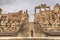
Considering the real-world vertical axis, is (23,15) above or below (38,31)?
above

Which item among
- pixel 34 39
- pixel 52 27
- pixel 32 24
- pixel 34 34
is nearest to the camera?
pixel 34 39

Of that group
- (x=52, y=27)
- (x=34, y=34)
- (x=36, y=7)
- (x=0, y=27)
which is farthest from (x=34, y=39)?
(x=36, y=7)

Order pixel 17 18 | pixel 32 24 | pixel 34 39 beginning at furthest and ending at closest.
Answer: pixel 17 18 < pixel 32 24 < pixel 34 39

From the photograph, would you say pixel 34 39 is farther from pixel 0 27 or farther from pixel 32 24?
pixel 0 27

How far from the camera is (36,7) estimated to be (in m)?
15.9

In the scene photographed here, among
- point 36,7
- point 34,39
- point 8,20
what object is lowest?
point 34,39

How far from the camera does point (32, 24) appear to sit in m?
12.3

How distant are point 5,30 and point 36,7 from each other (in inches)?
128

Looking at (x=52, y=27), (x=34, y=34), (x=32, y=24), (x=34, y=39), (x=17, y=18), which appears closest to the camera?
(x=34, y=39)

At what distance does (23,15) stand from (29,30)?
3.43 metres

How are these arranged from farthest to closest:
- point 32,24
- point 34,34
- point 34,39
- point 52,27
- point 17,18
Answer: point 17,18, point 52,27, point 32,24, point 34,34, point 34,39

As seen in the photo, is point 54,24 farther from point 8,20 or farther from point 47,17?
point 8,20

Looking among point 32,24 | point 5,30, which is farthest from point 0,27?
point 32,24

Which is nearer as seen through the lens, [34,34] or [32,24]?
[34,34]
